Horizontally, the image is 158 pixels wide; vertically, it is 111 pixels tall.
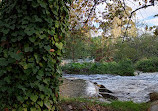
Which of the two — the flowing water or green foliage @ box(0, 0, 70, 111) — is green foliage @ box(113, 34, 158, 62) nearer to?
the flowing water

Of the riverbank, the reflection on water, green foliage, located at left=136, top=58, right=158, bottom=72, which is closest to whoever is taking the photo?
the reflection on water

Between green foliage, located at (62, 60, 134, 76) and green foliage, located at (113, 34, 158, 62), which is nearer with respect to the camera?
green foliage, located at (62, 60, 134, 76)

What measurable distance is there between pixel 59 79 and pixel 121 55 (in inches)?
607

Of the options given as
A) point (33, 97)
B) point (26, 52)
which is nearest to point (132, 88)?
point (33, 97)

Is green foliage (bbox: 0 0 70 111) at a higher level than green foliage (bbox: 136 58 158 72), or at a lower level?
higher

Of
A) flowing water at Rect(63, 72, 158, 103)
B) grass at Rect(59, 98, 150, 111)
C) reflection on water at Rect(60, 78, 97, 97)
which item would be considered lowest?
flowing water at Rect(63, 72, 158, 103)

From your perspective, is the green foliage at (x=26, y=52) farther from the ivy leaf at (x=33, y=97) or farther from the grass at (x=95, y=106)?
the grass at (x=95, y=106)

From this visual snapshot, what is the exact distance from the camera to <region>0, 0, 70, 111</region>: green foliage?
76.5 inches

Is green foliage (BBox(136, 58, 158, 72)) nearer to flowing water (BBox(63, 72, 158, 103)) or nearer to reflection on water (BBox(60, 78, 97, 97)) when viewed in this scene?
flowing water (BBox(63, 72, 158, 103))

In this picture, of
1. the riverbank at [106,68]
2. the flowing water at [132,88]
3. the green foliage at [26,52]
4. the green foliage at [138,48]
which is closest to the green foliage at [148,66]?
the riverbank at [106,68]

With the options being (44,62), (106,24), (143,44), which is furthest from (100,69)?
(44,62)

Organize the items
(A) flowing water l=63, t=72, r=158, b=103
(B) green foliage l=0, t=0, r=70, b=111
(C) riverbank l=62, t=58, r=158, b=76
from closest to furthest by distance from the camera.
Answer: (B) green foliage l=0, t=0, r=70, b=111 < (A) flowing water l=63, t=72, r=158, b=103 < (C) riverbank l=62, t=58, r=158, b=76

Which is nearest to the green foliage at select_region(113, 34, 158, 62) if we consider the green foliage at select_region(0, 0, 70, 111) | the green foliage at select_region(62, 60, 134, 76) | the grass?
the green foliage at select_region(62, 60, 134, 76)

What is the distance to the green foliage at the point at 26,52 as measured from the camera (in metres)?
1.94
